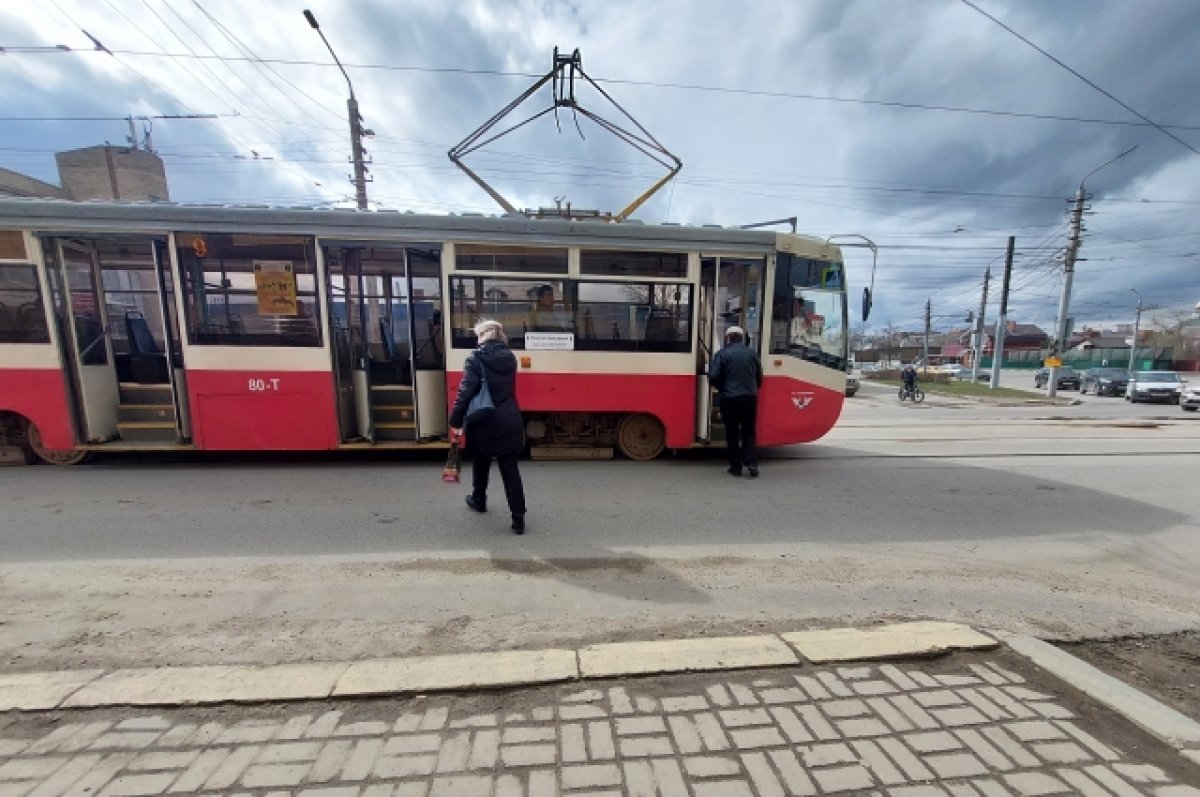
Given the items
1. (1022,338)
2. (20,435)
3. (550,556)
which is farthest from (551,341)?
(1022,338)

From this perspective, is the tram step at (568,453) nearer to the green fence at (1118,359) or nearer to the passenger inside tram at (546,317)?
the passenger inside tram at (546,317)

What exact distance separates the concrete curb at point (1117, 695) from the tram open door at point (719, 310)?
13.0 ft

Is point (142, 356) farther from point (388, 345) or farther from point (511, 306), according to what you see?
point (511, 306)

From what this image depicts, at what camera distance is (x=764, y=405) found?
6.16 metres

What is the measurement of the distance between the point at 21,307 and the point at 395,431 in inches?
165

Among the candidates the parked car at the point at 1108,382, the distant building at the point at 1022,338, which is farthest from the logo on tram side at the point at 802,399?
the distant building at the point at 1022,338

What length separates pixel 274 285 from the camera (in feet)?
18.2

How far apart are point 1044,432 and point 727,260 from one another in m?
8.91

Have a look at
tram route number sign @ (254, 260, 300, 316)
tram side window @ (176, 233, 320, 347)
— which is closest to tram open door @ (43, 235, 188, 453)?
tram side window @ (176, 233, 320, 347)

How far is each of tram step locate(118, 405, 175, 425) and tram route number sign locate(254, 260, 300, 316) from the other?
1.78 metres

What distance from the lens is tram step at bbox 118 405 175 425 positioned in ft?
18.9

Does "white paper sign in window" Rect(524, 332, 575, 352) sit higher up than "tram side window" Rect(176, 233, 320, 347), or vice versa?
"tram side window" Rect(176, 233, 320, 347)

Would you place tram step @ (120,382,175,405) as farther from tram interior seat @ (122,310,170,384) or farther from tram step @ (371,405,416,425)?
tram step @ (371,405,416,425)

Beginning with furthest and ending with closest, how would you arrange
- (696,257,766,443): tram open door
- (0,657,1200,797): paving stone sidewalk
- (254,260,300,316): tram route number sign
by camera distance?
(696,257,766,443): tram open door → (254,260,300,316): tram route number sign → (0,657,1200,797): paving stone sidewalk
